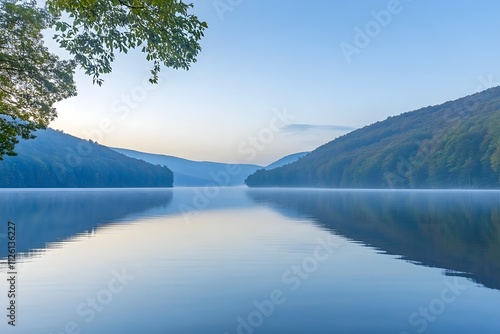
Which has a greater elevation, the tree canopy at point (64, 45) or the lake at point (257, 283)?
the tree canopy at point (64, 45)

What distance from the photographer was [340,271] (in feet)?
80.1

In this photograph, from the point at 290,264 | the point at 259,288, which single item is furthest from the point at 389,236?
the point at 259,288

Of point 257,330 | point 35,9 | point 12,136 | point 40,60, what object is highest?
point 35,9

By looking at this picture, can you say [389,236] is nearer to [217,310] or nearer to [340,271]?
[340,271]

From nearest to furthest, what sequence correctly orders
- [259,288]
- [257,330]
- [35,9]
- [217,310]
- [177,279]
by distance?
1. [257,330]
2. [217,310]
3. [259,288]
4. [177,279]
5. [35,9]

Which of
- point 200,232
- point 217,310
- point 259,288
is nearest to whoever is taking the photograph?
point 217,310

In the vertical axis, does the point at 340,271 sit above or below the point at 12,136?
below

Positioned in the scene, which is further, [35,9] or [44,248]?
[44,248]

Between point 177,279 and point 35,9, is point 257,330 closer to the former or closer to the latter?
point 177,279

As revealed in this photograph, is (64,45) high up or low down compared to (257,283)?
up

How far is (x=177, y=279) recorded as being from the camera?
74.4 feet

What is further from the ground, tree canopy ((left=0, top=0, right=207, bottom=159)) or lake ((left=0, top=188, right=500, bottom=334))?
tree canopy ((left=0, top=0, right=207, bottom=159))

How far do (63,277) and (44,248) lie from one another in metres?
10.9

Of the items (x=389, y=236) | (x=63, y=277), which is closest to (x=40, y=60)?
(x=63, y=277)
